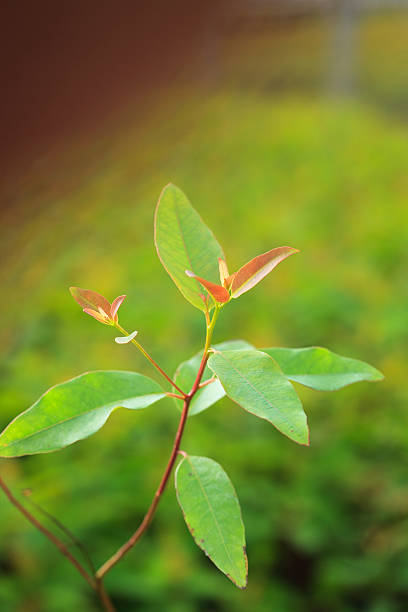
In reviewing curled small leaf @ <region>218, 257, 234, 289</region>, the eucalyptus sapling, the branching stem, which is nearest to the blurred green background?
the branching stem

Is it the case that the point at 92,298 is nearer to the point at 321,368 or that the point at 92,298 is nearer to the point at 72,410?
the point at 72,410

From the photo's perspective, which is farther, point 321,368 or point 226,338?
point 226,338

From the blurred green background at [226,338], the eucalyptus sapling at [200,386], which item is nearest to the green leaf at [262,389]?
the eucalyptus sapling at [200,386]

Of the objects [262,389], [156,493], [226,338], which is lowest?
[226,338]

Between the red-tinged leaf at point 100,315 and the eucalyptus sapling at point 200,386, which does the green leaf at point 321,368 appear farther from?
the red-tinged leaf at point 100,315

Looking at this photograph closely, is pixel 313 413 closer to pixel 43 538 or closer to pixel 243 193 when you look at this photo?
pixel 43 538

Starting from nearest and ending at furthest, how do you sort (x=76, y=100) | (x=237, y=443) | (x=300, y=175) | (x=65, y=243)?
(x=237, y=443)
(x=76, y=100)
(x=65, y=243)
(x=300, y=175)

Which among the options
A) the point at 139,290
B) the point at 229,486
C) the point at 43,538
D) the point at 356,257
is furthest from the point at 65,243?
the point at 229,486

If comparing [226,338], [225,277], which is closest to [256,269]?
[225,277]
